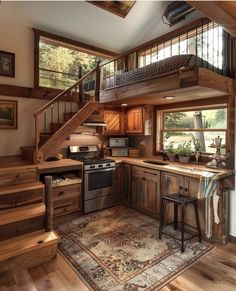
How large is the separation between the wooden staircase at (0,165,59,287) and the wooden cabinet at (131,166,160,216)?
1757 millimetres

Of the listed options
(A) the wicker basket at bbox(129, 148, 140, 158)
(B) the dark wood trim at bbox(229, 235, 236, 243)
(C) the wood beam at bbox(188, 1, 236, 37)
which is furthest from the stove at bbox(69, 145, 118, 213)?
(C) the wood beam at bbox(188, 1, 236, 37)

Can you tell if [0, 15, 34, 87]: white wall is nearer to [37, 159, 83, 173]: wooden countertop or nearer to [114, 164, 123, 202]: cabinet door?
[37, 159, 83, 173]: wooden countertop

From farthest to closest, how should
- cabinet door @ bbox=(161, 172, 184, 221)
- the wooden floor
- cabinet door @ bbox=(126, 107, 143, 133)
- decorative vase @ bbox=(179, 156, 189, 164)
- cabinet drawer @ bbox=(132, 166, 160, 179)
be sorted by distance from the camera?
cabinet door @ bbox=(126, 107, 143, 133), decorative vase @ bbox=(179, 156, 189, 164), cabinet drawer @ bbox=(132, 166, 160, 179), cabinet door @ bbox=(161, 172, 184, 221), the wooden floor

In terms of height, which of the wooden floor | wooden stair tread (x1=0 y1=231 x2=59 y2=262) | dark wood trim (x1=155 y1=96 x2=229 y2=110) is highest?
dark wood trim (x1=155 y1=96 x2=229 y2=110)

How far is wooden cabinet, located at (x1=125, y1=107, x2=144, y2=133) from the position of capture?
456cm

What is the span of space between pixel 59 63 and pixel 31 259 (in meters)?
3.83

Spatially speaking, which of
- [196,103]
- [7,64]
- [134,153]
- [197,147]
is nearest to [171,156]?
[197,147]

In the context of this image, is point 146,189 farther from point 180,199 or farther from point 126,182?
point 180,199

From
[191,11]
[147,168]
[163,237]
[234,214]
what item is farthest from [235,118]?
[191,11]

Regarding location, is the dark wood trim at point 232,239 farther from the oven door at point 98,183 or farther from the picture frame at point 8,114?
the picture frame at point 8,114

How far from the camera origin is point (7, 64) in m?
3.79

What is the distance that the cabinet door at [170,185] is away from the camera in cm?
330

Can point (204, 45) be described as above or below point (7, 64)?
above

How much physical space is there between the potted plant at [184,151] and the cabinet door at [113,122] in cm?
144
